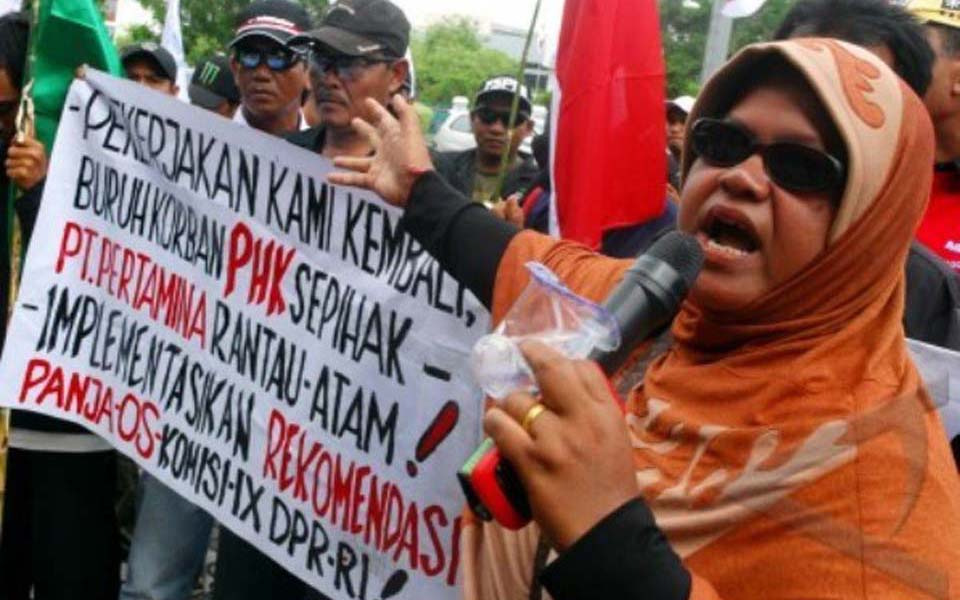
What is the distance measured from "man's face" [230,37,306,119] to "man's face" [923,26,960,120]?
7.11ft

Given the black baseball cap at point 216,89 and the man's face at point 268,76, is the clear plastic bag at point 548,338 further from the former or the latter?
the black baseball cap at point 216,89

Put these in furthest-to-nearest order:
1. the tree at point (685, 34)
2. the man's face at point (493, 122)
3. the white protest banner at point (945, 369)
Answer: the tree at point (685, 34), the man's face at point (493, 122), the white protest banner at point (945, 369)

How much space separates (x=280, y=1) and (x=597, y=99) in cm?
A: 211

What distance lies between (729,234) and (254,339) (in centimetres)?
170

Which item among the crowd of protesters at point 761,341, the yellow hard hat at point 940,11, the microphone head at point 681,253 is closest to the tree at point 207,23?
the yellow hard hat at point 940,11

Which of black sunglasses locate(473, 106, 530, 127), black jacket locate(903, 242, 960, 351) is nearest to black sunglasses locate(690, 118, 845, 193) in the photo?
black jacket locate(903, 242, 960, 351)

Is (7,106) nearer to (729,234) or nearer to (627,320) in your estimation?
(729,234)

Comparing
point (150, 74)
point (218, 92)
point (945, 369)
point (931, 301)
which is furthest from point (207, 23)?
point (945, 369)

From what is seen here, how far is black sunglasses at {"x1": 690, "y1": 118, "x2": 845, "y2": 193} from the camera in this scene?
5.23 ft

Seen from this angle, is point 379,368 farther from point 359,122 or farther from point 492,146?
point 492,146

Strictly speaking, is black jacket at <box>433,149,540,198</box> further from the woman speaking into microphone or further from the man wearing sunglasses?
the woman speaking into microphone

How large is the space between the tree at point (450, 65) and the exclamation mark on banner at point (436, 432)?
141ft

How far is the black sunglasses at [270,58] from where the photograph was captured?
4.36 meters

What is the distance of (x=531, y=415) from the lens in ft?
4.09
